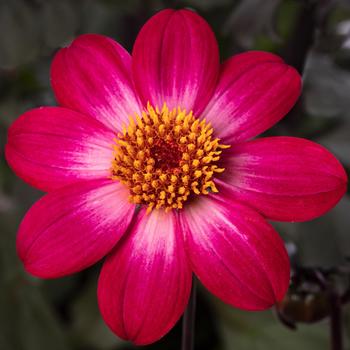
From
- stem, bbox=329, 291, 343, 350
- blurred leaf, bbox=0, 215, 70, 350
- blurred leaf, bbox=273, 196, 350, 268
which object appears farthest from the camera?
blurred leaf, bbox=0, 215, 70, 350

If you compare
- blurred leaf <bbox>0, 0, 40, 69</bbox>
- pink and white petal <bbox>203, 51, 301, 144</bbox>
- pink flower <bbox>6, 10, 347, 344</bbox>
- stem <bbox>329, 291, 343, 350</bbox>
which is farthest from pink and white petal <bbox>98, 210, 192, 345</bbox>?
blurred leaf <bbox>0, 0, 40, 69</bbox>

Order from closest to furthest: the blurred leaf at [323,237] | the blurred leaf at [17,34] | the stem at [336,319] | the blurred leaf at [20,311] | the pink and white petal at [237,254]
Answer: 1. the pink and white petal at [237,254]
2. the stem at [336,319]
3. the blurred leaf at [323,237]
4. the blurred leaf at [17,34]
5. the blurred leaf at [20,311]

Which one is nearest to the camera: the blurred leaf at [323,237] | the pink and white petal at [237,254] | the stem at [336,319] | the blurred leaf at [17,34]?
the pink and white petal at [237,254]

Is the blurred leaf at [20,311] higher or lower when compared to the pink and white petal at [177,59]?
lower

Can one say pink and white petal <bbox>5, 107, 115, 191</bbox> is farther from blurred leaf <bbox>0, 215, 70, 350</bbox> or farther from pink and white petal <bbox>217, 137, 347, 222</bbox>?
blurred leaf <bbox>0, 215, 70, 350</bbox>

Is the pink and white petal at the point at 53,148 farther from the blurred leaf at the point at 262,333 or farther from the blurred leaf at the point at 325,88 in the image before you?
the blurred leaf at the point at 262,333

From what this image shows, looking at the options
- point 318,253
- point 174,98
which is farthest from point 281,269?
point 318,253

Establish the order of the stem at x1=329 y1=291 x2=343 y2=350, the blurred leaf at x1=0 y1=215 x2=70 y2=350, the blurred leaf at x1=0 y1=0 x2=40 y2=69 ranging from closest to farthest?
the stem at x1=329 y1=291 x2=343 y2=350 → the blurred leaf at x1=0 y1=0 x2=40 y2=69 → the blurred leaf at x1=0 y1=215 x2=70 y2=350

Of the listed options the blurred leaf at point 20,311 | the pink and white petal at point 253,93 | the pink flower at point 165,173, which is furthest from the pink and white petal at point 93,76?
the blurred leaf at point 20,311

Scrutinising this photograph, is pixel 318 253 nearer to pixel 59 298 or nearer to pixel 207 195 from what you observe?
pixel 207 195
